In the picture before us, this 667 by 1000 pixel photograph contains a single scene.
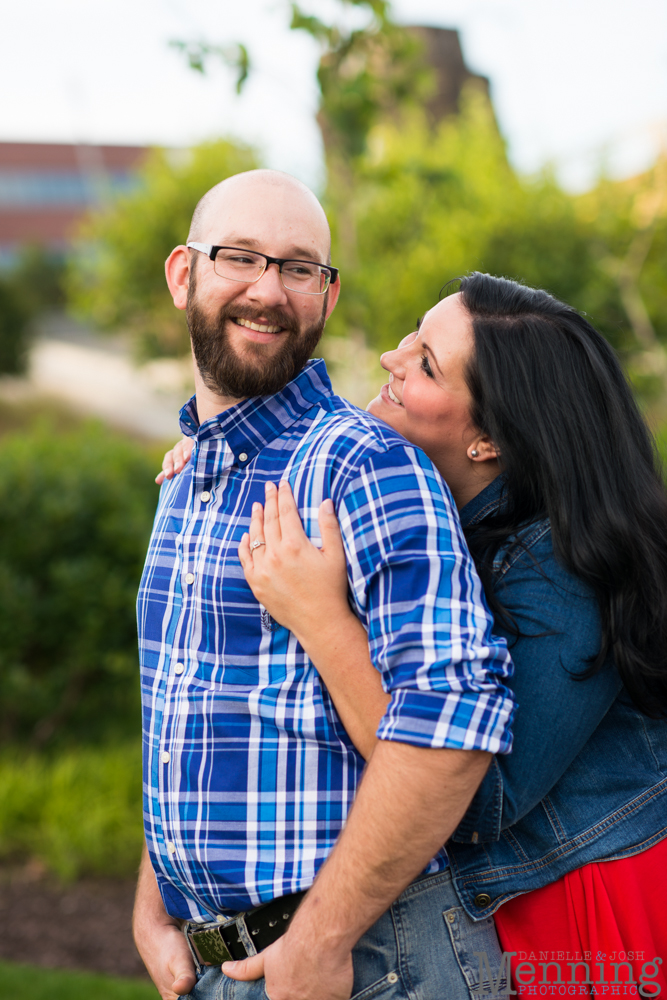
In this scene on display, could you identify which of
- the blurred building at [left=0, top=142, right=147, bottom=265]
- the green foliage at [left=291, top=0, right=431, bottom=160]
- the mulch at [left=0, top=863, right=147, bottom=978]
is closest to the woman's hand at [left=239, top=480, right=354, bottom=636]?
the mulch at [left=0, top=863, right=147, bottom=978]

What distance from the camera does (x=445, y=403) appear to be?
201 cm

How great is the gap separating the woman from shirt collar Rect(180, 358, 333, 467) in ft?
0.64

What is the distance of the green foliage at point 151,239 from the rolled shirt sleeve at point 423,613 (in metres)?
20.8

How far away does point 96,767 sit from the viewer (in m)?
5.68

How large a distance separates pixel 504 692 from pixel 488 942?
2.11ft

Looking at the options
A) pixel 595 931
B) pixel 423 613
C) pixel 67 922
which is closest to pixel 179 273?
pixel 423 613

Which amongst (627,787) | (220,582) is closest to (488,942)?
(627,787)

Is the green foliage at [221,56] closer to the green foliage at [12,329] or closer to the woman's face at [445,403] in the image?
the woman's face at [445,403]

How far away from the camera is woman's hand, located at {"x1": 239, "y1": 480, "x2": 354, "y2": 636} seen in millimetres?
1700

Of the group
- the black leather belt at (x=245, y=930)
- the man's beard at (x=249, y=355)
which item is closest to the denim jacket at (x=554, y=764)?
the black leather belt at (x=245, y=930)

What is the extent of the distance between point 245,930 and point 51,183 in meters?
63.8

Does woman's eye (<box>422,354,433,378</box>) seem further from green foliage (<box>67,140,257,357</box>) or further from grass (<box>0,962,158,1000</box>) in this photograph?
green foliage (<box>67,140,257,357</box>)

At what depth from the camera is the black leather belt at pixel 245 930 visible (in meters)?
1.72

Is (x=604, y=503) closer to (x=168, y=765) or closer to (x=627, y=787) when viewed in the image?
(x=627, y=787)
